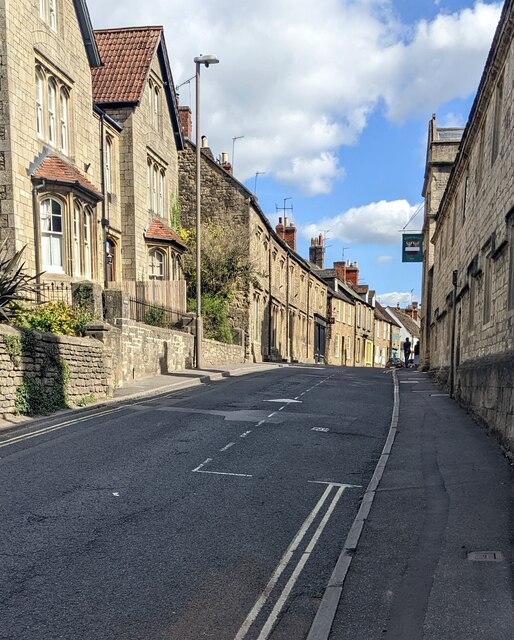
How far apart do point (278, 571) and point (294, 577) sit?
0.51 feet

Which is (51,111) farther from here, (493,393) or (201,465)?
(493,393)

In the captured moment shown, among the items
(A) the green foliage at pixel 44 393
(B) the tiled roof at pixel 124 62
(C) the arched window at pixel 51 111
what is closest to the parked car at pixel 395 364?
(B) the tiled roof at pixel 124 62

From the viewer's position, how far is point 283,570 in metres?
4.49

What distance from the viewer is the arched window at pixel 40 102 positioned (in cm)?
1747

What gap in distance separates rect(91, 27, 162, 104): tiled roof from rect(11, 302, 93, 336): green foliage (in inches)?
488

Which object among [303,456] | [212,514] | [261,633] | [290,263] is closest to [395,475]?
[303,456]

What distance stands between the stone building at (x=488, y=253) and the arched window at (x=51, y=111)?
42.5 ft

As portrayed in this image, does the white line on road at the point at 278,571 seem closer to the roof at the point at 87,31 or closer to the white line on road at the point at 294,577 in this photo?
the white line on road at the point at 294,577

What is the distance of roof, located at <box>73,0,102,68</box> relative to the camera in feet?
63.3

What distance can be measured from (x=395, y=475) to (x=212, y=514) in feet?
9.50

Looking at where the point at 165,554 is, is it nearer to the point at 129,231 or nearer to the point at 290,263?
the point at 129,231

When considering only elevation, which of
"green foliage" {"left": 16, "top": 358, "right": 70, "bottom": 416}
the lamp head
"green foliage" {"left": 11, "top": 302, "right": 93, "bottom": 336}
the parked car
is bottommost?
the parked car

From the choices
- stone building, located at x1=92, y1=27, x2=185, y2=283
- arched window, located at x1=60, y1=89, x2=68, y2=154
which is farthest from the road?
stone building, located at x1=92, y1=27, x2=185, y2=283

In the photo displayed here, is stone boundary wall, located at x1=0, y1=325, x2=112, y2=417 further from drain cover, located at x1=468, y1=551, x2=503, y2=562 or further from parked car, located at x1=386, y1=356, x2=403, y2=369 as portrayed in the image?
parked car, located at x1=386, y1=356, x2=403, y2=369
